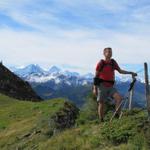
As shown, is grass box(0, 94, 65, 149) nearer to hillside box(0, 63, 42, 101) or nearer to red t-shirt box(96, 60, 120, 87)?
red t-shirt box(96, 60, 120, 87)

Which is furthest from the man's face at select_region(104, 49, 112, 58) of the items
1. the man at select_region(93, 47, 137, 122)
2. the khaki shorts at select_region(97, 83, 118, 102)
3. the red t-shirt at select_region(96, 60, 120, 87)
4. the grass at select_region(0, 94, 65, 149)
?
the grass at select_region(0, 94, 65, 149)

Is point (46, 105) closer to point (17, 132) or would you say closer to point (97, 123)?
point (17, 132)

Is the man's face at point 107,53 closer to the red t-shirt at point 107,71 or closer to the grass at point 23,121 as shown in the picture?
the red t-shirt at point 107,71

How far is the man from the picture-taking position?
1986 cm

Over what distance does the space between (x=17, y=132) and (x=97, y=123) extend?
9891 mm

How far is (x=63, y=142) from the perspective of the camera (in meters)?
19.8

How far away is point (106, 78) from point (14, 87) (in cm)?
6277

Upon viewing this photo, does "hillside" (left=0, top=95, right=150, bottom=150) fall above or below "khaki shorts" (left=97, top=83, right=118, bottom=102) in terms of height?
below

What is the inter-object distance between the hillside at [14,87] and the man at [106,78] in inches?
2178

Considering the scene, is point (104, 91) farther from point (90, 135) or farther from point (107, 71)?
point (90, 135)

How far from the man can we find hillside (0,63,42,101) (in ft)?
182

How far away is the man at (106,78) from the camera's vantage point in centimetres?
1986

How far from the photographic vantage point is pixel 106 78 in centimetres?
2017

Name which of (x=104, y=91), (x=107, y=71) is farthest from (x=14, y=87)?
(x=107, y=71)
